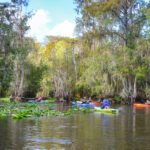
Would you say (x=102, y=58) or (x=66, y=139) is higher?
(x=102, y=58)

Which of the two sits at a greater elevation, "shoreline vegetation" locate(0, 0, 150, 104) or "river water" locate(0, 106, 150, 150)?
"shoreline vegetation" locate(0, 0, 150, 104)

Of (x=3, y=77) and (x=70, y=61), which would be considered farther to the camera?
(x=70, y=61)

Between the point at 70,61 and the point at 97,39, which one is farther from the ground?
the point at 97,39

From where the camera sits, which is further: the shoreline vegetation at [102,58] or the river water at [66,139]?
the shoreline vegetation at [102,58]

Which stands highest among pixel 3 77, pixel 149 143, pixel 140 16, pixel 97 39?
pixel 140 16

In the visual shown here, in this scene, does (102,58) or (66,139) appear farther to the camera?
(102,58)

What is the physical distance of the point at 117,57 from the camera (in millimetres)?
33219

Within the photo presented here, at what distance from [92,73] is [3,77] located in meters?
14.2

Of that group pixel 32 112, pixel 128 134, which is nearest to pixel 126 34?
pixel 32 112

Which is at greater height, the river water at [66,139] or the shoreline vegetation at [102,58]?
the shoreline vegetation at [102,58]

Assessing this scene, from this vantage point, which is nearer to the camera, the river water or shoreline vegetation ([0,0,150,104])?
the river water

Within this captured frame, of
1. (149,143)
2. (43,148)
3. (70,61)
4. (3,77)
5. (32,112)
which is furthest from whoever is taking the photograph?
(70,61)

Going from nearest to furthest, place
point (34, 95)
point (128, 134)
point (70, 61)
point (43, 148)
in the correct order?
point (43, 148), point (128, 134), point (70, 61), point (34, 95)

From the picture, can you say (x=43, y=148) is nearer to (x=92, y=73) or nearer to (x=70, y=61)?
(x=92, y=73)
